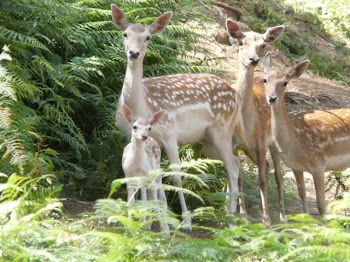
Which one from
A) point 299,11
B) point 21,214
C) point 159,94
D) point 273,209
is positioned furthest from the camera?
point 299,11

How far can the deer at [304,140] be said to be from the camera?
955 cm

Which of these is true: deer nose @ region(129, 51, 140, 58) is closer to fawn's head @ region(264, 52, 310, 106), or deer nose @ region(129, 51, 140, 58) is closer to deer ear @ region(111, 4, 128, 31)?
deer ear @ region(111, 4, 128, 31)

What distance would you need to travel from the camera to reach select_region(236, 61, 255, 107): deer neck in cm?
963

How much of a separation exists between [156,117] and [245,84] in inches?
76.9

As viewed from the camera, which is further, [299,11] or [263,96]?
[299,11]

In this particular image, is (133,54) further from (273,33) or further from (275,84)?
(273,33)

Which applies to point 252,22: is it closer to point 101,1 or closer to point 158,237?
point 101,1

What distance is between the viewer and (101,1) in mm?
10047

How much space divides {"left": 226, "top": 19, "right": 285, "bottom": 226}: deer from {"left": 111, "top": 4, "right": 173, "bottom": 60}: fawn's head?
4.00 feet

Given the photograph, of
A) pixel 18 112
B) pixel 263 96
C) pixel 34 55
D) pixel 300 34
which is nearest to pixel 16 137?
pixel 18 112

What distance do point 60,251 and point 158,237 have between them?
23.2 inches

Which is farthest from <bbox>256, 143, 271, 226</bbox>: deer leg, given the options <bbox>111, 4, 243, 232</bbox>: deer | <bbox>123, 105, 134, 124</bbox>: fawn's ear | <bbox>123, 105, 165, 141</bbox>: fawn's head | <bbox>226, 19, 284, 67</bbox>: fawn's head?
<bbox>123, 105, 134, 124</bbox>: fawn's ear

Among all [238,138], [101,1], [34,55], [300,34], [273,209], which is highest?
[300,34]

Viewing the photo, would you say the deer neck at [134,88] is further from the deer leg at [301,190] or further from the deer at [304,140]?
the deer leg at [301,190]
